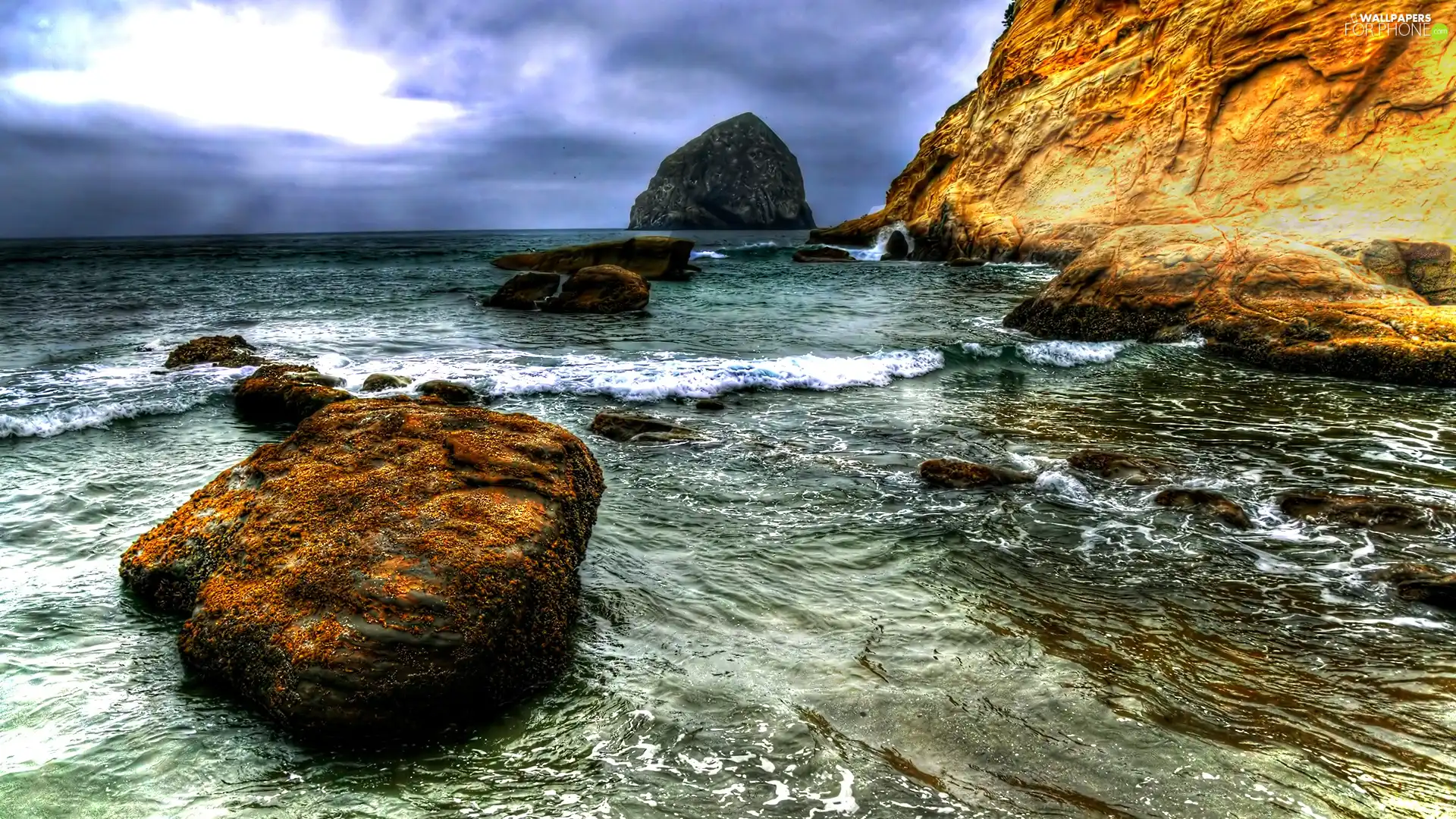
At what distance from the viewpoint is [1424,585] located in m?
4.67

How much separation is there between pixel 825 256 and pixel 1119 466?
39.0 meters

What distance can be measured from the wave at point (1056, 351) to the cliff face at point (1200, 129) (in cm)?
829

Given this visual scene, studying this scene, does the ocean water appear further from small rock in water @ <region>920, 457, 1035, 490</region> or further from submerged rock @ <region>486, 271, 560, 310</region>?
submerged rock @ <region>486, 271, 560, 310</region>

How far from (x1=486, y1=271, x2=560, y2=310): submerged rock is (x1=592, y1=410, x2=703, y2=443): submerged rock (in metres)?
14.0

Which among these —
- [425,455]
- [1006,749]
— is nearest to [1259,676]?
[1006,749]

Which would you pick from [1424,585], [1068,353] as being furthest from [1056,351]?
[1424,585]

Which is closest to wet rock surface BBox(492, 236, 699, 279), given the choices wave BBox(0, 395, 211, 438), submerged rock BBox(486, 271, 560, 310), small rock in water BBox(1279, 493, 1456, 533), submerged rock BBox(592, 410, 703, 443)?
submerged rock BBox(486, 271, 560, 310)

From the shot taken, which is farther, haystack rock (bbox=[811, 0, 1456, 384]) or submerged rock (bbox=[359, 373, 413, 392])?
haystack rock (bbox=[811, 0, 1456, 384])

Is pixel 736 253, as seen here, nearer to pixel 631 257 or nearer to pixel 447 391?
pixel 631 257

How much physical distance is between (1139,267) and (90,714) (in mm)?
17024

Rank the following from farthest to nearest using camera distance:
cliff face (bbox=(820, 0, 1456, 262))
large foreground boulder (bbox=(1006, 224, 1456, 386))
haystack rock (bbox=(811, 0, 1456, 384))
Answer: cliff face (bbox=(820, 0, 1456, 262)) < haystack rock (bbox=(811, 0, 1456, 384)) < large foreground boulder (bbox=(1006, 224, 1456, 386))

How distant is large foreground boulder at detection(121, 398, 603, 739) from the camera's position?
3359 millimetres

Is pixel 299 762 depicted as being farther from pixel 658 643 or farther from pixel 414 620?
pixel 658 643

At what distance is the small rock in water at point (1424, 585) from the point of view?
458 centimetres
